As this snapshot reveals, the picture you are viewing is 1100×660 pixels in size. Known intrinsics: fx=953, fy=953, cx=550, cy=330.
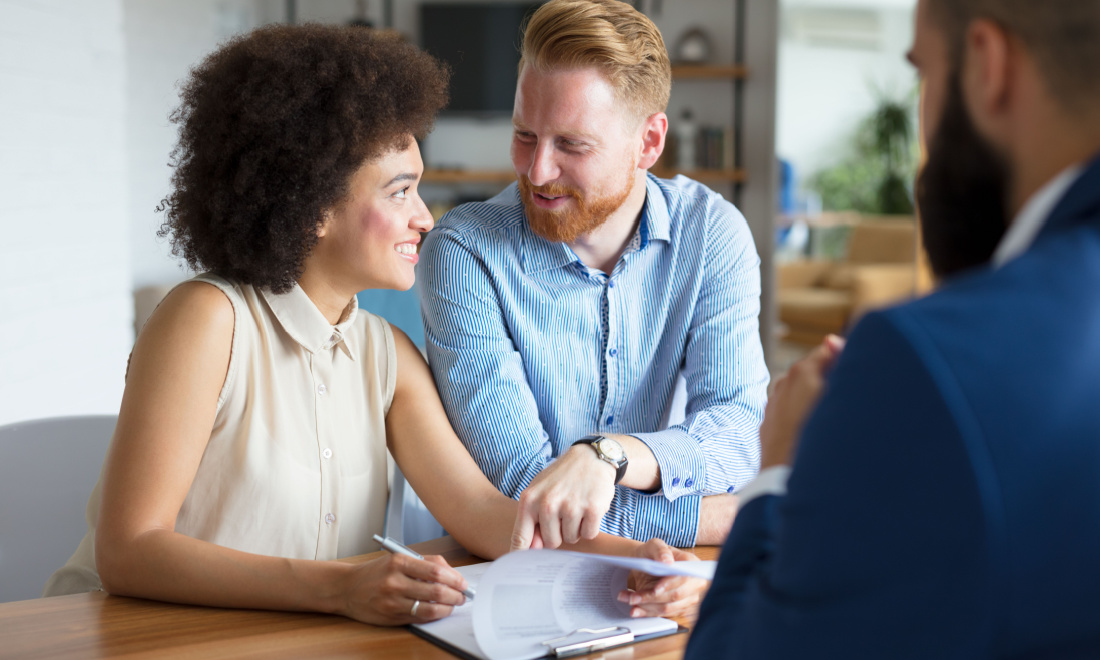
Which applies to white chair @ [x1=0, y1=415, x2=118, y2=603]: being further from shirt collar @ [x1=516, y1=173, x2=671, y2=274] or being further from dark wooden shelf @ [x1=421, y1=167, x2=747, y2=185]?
dark wooden shelf @ [x1=421, y1=167, x2=747, y2=185]

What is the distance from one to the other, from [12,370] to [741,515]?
7.46 feet

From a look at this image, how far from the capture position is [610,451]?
1286mm

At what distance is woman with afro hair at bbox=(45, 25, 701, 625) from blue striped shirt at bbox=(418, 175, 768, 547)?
0.27 ft

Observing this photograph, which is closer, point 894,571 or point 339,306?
point 894,571

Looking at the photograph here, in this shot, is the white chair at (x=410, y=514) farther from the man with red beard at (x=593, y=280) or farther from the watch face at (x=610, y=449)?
the watch face at (x=610, y=449)

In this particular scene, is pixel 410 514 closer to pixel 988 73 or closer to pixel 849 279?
pixel 988 73

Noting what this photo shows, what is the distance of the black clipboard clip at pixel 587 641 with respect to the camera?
0.92 metres

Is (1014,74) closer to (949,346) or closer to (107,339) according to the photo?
(949,346)

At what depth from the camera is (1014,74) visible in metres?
0.57

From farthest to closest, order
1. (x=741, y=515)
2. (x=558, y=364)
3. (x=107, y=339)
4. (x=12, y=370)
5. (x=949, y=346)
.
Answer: (x=107, y=339) → (x=12, y=370) → (x=558, y=364) → (x=741, y=515) → (x=949, y=346)

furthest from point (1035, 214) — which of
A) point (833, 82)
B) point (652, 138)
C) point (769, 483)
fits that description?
point (833, 82)

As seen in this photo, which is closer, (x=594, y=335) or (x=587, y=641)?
(x=587, y=641)

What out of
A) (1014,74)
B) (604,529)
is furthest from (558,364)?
(1014,74)

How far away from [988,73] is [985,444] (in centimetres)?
24
